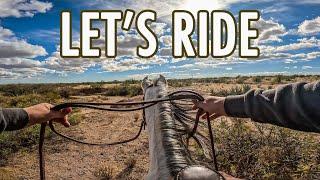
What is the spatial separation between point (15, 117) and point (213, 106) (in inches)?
49.3

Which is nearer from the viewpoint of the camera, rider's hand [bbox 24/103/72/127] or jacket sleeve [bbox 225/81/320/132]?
jacket sleeve [bbox 225/81/320/132]

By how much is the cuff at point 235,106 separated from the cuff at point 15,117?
1.27 meters

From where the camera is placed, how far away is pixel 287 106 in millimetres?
2072

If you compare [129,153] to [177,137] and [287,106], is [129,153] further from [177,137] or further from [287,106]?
[287,106]

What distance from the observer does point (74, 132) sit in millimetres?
10000

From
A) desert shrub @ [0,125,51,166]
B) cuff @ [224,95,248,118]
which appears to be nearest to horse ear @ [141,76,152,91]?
cuff @ [224,95,248,118]

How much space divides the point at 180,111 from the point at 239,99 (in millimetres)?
1184

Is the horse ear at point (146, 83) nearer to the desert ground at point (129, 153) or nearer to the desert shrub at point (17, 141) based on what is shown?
the desert ground at point (129, 153)

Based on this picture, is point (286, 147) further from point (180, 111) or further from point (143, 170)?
point (180, 111)

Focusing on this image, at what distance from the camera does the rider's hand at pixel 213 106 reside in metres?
2.72

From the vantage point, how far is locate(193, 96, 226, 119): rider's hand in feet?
8.93

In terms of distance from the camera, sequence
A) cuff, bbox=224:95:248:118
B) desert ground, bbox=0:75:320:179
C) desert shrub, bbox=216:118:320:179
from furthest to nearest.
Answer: desert ground, bbox=0:75:320:179 → desert shrub, bbox=216:118:320:179 → cuff, bbox=224:95:248:118

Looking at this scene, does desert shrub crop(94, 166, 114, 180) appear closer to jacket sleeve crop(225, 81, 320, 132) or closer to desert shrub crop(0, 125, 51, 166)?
desert shrub crop(0, 125, 51, 166)

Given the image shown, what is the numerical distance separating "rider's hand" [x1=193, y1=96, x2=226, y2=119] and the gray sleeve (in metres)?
1.14
